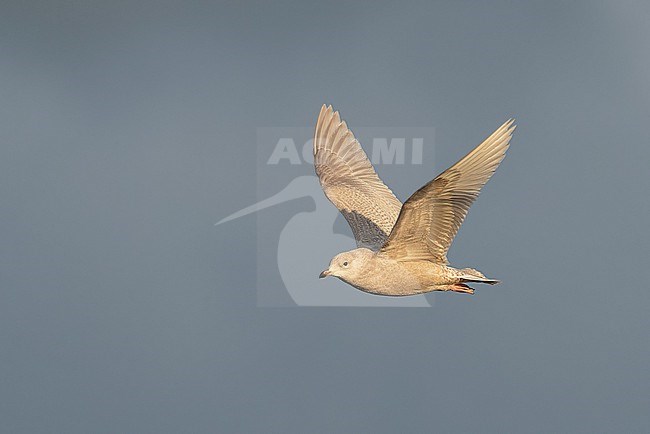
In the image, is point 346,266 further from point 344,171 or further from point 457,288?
point 344,171

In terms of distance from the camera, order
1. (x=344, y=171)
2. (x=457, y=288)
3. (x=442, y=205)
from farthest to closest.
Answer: (x=344, y=171), (x=457, y=288), (x=442, y=205)

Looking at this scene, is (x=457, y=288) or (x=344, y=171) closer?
(x=457, y=288)

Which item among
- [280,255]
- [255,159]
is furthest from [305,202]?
[255,159]

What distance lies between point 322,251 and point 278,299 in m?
0.34

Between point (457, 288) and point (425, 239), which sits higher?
point (425, 239)

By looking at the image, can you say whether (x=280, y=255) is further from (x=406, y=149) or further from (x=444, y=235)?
→ (x=444, y=235)

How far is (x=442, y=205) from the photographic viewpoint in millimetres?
1502

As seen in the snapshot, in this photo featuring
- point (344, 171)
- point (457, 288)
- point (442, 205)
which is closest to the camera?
point (442, 205)

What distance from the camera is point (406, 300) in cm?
295

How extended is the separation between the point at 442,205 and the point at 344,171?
655mm

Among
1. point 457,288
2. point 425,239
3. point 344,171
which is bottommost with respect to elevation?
point 457,288

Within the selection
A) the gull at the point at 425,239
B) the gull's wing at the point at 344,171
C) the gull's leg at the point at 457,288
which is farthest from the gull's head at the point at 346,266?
the gull's wing at the point at 344,171

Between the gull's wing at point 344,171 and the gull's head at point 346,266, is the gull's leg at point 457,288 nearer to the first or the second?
the gull's head at point 346,266

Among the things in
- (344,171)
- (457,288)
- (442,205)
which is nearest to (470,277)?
(457,288)
